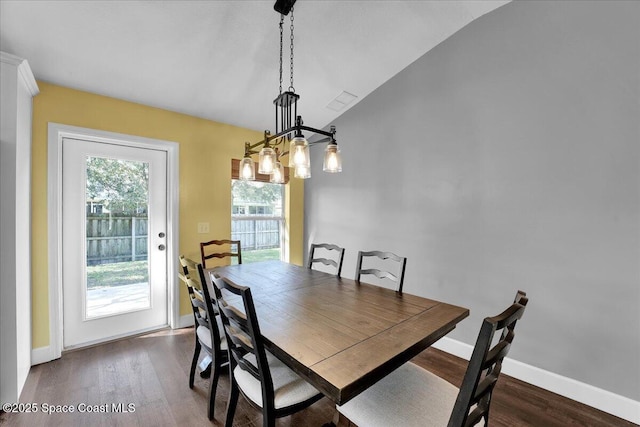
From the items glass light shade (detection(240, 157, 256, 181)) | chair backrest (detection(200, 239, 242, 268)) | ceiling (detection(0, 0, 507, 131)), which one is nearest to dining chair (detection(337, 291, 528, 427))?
glass light shade (detection(240, 157, 256, 181))

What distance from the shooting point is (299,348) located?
3.46 feet

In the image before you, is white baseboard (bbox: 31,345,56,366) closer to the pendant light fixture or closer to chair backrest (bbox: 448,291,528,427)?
the pendant light fixture

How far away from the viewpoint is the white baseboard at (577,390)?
5.55 feet

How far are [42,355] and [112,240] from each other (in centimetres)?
102

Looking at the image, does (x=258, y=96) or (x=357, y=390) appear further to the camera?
(x=258, y=96)

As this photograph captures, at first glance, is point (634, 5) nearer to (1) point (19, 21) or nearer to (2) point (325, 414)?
(2) point (325, 414)

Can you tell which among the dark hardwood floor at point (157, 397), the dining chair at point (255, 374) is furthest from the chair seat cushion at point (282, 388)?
the dark hardwood floor at point (157, 397)

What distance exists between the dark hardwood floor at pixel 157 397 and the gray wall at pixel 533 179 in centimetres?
29

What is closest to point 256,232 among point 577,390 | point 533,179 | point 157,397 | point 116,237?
point 116,237

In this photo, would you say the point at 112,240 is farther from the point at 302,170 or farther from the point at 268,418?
the point at 268,418

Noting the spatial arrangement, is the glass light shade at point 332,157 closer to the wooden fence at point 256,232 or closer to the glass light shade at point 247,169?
the glass light shade at point 247,169

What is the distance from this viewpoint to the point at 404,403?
1.16 m

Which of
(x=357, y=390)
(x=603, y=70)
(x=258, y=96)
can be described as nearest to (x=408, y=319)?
(x=357, y=390)

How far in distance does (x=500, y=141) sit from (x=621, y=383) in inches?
70.7
